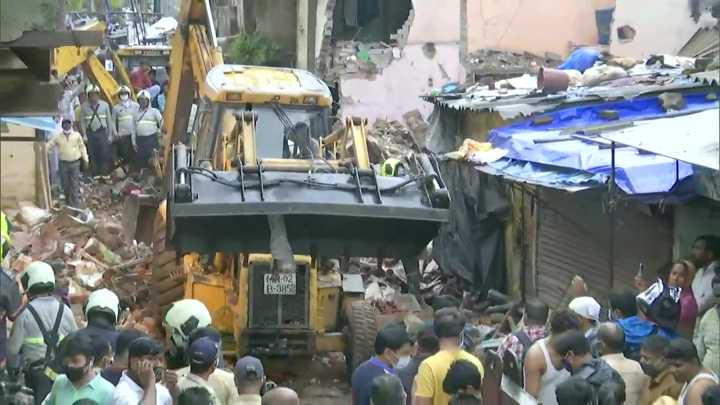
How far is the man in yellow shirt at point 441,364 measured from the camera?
7219 mm

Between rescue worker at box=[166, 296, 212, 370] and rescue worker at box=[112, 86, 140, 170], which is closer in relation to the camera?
rescue worker at box=[166, 296, 212, 370]

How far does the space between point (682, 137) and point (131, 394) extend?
4.14 m

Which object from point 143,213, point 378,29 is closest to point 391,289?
point 143,213

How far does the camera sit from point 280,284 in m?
12.1

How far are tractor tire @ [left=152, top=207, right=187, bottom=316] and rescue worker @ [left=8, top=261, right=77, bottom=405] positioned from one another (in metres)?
4.14

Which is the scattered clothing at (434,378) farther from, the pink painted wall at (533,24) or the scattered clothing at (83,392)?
the pink painted wall at (533,24)

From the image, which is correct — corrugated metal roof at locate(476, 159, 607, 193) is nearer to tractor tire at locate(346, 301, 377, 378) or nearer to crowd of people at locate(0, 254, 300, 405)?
tractor tire at locate(346, 301, 377, 378)

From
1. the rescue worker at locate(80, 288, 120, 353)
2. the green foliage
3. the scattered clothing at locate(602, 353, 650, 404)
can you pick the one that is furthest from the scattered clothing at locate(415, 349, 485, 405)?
the green foliage

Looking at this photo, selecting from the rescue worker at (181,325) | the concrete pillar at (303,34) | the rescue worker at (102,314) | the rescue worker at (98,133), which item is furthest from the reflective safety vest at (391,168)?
the concrete pillar at (303,34)

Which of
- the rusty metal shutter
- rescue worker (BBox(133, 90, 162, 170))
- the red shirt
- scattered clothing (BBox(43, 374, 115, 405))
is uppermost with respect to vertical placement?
scattered clothing (BBox(43, 374, 115, 405))

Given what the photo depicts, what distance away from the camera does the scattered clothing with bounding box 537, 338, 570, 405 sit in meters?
7.25

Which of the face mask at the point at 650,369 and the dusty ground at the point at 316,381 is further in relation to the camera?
the dusty ground at the point at 316,381

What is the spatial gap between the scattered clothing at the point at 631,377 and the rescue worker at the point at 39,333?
3713mm

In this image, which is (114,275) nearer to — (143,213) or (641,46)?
(143,213)
